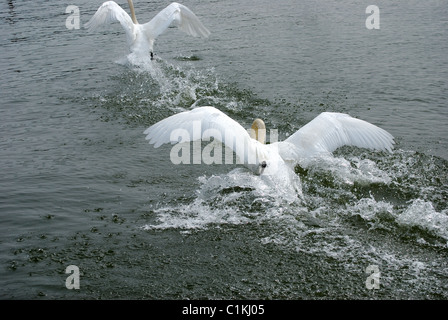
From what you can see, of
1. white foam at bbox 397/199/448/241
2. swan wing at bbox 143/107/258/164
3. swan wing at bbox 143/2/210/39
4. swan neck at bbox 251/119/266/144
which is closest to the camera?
white foam at bbox 397/199/448/241

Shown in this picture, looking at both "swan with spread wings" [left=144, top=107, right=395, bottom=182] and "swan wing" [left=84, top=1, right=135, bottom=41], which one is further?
"swan wing" [left=84, top=1, right=135, bottom=41]

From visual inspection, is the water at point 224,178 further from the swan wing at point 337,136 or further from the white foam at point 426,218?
the swan wing at point 337,136

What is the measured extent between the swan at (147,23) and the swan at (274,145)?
606cm

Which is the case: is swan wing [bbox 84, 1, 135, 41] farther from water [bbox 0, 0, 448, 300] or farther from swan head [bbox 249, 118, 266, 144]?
swan head [bbox 249, 118, 266, 144]

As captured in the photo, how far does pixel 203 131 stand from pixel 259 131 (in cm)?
123

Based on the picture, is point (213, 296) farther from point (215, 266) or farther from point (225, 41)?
point (225, 41)

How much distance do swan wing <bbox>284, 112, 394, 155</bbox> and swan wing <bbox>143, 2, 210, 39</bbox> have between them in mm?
6214

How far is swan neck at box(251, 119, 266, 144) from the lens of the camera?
8.47 m

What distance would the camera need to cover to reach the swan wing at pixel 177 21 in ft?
44.7

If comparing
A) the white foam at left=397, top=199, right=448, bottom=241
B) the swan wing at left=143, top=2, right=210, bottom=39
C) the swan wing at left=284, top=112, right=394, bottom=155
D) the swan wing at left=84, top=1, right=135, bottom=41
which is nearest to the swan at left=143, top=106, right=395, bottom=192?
the swan wing at left=284, top=112, right=394, bottom=155

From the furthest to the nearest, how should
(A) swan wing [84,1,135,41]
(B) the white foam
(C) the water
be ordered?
1. (A) swan wing [84,1,135,41]
2. (B) the white foam
3. (C) the water
